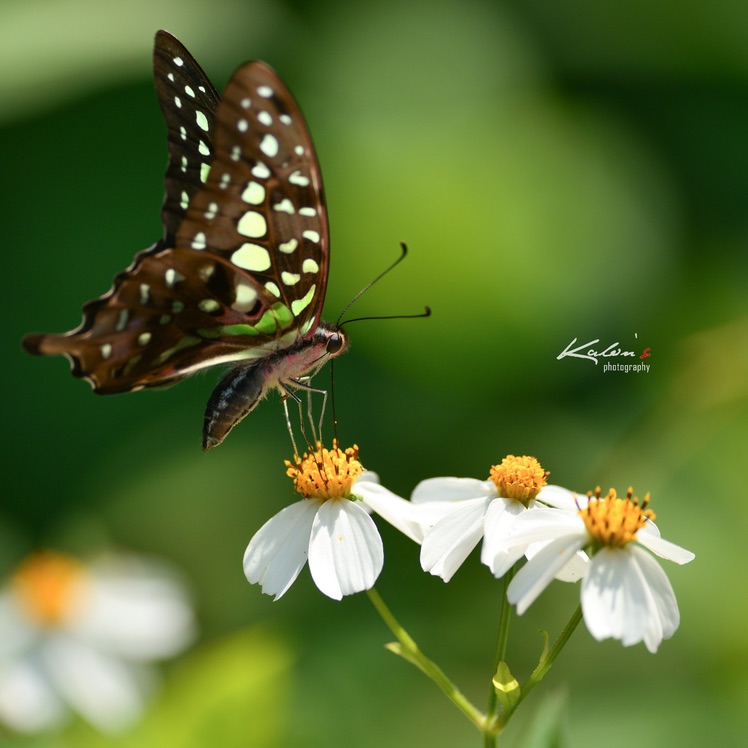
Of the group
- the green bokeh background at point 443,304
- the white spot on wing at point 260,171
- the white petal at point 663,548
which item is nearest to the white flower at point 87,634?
the green bokeh background at point 443,304

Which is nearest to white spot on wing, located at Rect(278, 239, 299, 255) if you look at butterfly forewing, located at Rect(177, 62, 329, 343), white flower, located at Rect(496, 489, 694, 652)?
butterfly forewing, located at Rect(177, 62, 329, 343)

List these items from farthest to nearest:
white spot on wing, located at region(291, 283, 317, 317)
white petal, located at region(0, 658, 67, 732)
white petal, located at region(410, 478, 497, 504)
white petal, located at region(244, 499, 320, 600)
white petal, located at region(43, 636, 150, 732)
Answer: white petal, located at region(43, 636, 150, 732) → white petal, located at region(0, 658, 67, 732) → white spot on wing, located at region(291, 283, 317, 317) → white petal, located at region(410, 478, 497, 504) → white petal, located at region(244, 499, 320, 600)

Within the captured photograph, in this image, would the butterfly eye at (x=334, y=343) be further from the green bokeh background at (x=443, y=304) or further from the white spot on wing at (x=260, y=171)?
the green bokeh background at (x=443, y=304)

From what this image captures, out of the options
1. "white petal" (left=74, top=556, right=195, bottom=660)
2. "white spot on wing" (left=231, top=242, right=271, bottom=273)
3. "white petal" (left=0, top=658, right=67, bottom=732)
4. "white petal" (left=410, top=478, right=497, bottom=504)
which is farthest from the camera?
"white petal" (left=74, top=556, right=195, bottom=660)

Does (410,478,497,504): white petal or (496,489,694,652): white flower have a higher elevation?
(410,478,497,504): white petal

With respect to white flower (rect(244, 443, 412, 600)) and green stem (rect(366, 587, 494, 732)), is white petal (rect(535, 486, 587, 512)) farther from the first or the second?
green stem (rect(366, 587, 494, 732))

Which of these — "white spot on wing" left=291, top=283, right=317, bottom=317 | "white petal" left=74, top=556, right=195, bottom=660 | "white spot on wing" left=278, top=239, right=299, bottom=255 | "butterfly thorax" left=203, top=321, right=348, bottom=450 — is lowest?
"white petal" left=74, top=556, right=195, bottom=660

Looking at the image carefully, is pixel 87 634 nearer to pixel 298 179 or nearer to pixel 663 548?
pixel 298 179
